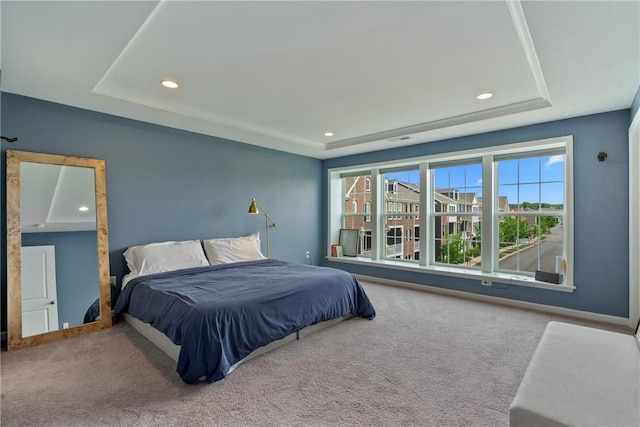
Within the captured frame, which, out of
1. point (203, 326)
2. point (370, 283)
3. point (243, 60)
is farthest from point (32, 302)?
point (370, 283)

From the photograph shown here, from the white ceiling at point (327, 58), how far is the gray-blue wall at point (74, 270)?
4.70 ft

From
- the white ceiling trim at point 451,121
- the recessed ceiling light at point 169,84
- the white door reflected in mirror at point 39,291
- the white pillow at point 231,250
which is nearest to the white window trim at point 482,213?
the white ceiling trim at point 451,121

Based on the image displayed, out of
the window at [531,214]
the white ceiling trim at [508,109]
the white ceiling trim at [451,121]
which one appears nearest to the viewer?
the white ceiling trim at [508,109]

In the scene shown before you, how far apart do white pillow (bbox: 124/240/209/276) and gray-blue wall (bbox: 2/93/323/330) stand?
8.3 inches

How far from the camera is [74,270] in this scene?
3211 millimetres

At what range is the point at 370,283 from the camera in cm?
536

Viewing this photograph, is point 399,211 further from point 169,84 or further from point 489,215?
point 169,84

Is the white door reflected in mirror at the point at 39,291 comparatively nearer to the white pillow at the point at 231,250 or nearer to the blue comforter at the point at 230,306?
the blue comforter at the point at 230,306

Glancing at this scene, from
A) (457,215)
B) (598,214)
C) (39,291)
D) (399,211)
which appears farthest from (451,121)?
(39,291)

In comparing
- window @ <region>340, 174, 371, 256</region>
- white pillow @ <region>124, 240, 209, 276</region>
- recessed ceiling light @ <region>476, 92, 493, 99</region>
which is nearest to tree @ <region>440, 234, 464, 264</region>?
window @ <region>340, 174, 371, 256</region>

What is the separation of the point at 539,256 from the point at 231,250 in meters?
4.24

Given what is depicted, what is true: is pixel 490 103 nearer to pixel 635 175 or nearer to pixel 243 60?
pixel 635 175

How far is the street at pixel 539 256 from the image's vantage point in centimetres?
399

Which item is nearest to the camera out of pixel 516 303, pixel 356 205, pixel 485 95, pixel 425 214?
pixel 485 95
